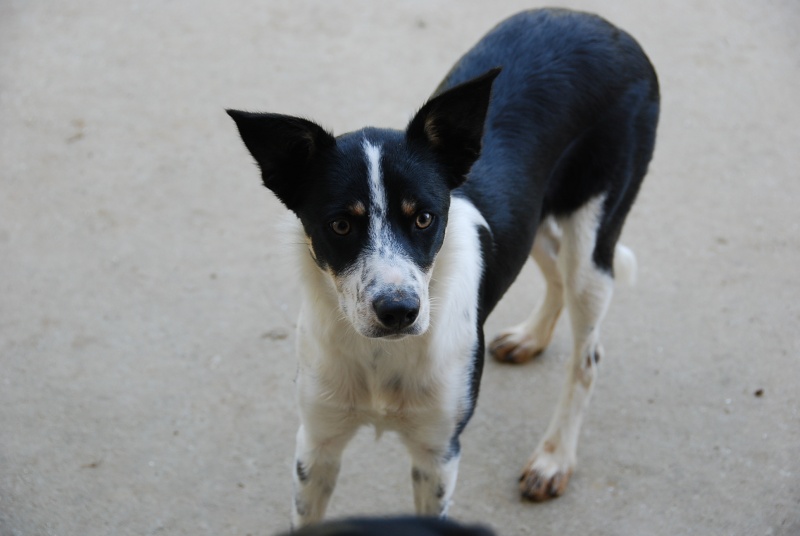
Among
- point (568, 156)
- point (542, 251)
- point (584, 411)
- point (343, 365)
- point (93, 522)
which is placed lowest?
point (93, 522)

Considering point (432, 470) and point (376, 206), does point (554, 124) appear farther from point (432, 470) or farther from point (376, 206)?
point (432, 470)

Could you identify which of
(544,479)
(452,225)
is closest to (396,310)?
(452,225)

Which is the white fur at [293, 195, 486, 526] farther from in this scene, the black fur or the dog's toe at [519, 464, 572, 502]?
the black fur

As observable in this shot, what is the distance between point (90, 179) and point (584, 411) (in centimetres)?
297

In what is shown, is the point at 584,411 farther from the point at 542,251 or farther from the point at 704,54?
the point at 704,54

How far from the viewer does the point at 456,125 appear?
2.58m

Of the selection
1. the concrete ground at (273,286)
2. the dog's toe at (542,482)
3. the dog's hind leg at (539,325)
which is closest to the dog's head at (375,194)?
the concrete ground at (273,286)

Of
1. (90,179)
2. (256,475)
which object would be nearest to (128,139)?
(90,179)

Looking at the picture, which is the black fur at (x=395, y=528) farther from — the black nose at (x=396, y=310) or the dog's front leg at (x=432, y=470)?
the dog's front leg at (x=432, y=470)

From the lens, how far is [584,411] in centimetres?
355

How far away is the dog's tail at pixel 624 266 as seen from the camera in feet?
12.5

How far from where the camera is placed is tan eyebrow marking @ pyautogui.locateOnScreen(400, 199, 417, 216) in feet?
7.98

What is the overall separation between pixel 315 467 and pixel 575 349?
4.04 ft

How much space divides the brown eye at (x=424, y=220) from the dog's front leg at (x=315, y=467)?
0.74 meters
